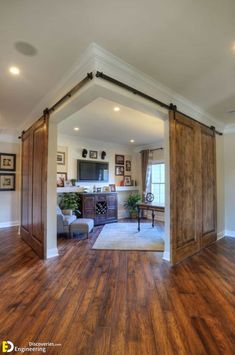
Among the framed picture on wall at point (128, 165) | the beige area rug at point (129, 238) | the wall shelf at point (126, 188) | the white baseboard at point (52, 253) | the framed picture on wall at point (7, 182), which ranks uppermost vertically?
the framed picture on wall at point (128, 165)

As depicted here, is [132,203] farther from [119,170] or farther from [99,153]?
[99,153]

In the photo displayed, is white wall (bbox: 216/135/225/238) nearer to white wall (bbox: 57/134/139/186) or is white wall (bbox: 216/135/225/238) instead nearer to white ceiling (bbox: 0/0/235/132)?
white ceiling (bbox: 0/0/235/132)

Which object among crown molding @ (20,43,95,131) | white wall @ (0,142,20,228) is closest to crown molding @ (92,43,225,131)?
crown molding @ (20,43,95,131)

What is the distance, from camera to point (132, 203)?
688 cm

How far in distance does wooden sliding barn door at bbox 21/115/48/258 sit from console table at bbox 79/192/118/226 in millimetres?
1712

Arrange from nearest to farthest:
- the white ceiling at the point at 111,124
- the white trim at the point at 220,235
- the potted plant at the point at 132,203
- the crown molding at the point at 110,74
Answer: the crown molding at the point at 110,74
the white ceiling at the point at 111,124
the white trim at the point at 220,235
the potted plant at the point at 132,203

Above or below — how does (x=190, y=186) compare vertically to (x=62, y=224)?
above

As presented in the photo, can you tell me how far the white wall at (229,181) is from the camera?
471 cm

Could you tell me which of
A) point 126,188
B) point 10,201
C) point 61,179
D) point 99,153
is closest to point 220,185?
point 126,188

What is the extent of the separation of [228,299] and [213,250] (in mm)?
1701

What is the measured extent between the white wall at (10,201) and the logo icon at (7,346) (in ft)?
15.2

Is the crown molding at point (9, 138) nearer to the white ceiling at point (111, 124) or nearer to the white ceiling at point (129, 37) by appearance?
the white ceiling at point (111, 124)

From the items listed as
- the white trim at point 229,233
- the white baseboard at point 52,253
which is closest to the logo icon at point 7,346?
the white baseboard at point 52,253

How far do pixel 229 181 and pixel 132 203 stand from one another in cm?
320
